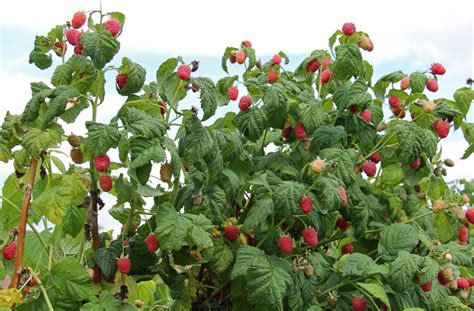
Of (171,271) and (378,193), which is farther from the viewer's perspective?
(378,193)

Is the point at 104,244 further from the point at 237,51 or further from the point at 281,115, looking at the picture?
the point at 237,51

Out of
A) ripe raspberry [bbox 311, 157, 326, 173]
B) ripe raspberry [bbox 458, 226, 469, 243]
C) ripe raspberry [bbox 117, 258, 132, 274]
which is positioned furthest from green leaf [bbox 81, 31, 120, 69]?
ripe raspberry [bbox 458, 226, 469, 243]

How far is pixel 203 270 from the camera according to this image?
10.2 ft

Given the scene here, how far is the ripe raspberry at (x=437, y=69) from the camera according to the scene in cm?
336

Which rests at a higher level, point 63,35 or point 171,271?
point 63,35

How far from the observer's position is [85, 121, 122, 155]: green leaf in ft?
7.93

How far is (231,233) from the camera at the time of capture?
2.86 meters

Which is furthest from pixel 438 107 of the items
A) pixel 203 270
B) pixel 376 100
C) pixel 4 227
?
pixel 4 227

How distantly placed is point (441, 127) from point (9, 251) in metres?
1.59

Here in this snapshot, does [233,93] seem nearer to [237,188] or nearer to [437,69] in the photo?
[237,188]

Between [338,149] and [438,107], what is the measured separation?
53 cm

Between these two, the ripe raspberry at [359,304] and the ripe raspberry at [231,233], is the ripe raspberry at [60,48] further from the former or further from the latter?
the ripe raspberry at [359,304]

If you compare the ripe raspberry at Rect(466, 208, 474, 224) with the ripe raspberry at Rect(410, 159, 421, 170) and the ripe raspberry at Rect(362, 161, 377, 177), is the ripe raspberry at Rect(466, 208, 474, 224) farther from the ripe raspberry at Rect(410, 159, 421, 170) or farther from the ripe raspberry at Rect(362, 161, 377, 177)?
the ripe raspberry at Rect(362, 161, 377, 177)

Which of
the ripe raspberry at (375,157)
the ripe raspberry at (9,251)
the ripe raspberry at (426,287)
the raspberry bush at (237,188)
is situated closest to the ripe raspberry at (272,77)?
the raspberry bush at (237,188)
